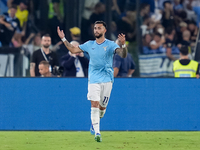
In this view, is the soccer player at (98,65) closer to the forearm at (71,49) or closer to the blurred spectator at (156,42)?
the forearm at (71,49)

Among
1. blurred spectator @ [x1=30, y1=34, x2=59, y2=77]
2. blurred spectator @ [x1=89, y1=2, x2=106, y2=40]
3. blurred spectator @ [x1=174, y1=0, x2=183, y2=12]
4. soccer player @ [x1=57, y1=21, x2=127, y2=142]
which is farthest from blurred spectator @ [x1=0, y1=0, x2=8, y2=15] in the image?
soccer player @ [x1=57, y1=21, x2=127, y2=142]

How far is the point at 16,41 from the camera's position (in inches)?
514

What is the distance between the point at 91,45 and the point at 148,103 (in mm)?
2322

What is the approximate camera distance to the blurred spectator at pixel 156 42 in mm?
13211

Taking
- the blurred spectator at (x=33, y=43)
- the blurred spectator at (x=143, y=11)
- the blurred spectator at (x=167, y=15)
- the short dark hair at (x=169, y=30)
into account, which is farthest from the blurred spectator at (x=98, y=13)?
the short dark hair at (x=169, y=30)

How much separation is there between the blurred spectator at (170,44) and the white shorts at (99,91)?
5715mm

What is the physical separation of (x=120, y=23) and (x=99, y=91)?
5.76 meters
